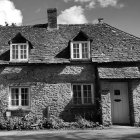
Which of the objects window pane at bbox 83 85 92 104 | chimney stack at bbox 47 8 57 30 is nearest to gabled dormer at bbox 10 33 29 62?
chimney stack at bbox 47 8 57 30

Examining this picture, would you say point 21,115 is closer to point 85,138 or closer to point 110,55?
point 85,138

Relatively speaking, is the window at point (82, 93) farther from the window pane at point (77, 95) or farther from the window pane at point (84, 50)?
the window pane at point (84, 50)

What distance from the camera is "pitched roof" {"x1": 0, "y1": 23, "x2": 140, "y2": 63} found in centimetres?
1548

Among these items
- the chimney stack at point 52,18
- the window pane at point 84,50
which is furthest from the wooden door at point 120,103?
the chimney stack at point 52,18

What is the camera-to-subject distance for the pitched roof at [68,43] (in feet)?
50.8

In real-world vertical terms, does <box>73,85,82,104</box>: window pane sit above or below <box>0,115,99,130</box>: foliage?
above

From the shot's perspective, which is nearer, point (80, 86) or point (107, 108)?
point (107, 108)

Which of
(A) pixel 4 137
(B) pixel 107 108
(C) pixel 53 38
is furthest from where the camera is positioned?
(C) pixel 53 38

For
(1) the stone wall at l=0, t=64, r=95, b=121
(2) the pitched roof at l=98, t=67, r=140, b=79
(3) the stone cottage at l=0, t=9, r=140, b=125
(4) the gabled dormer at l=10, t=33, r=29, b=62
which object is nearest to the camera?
(2) the pitched roof at l=98, t=67, r=140, b=79

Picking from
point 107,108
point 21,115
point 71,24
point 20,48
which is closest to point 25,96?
point 21,115

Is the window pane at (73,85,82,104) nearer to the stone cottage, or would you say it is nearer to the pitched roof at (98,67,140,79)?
the stone cottage

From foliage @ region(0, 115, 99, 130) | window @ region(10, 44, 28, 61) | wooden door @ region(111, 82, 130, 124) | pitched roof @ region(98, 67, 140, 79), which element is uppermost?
window @ region(10, 44, 28, 61)

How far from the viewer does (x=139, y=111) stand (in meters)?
13.7

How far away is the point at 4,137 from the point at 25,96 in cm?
466
